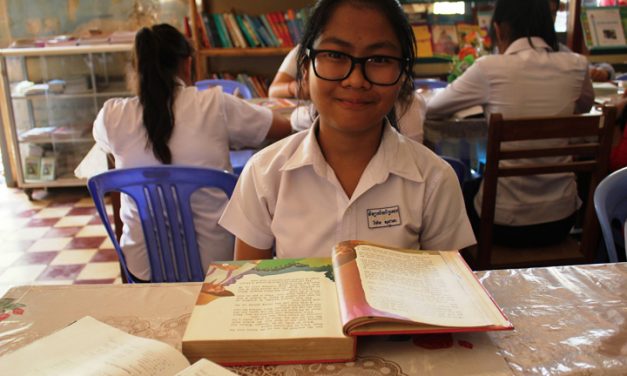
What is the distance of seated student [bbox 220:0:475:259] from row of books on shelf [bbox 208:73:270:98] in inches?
107

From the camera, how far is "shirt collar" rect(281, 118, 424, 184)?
1.05 metres

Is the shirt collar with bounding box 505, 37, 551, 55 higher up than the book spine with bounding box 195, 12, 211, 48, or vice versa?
the book spine with bounding box 195, 12, 211, 48

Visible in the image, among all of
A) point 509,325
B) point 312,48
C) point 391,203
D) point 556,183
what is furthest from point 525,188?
point 509,325

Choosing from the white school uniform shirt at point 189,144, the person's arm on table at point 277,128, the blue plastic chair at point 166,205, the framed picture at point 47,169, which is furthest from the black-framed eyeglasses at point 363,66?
the framed picture at point 47,169

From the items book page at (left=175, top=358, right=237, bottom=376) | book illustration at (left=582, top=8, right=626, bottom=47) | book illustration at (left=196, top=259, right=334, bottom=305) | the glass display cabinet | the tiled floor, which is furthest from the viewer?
book illustration at (left=582, top=8, right=626, bottom=47)

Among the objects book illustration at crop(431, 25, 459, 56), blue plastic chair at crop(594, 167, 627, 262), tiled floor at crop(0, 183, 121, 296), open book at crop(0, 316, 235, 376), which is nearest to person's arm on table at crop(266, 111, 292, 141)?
blue plastic chair at crop(594, 167, 627, 262)

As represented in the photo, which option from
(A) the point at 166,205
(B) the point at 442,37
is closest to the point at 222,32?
(B) the point at 442,37

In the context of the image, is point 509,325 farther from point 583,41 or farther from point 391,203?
point 583,41

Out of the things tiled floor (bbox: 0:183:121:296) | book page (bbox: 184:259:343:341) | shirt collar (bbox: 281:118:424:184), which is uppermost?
shirt collar (bbox: 281:118:424:184)

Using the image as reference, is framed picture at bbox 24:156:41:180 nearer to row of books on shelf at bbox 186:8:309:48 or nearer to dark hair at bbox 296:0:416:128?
row of books on shelf at bbox 186:8:309:48

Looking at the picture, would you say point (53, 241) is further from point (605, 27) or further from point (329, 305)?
point (605, 27)

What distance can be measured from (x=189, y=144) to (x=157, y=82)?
0.21 metres

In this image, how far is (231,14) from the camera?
3643mm

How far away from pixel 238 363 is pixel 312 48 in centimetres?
62
